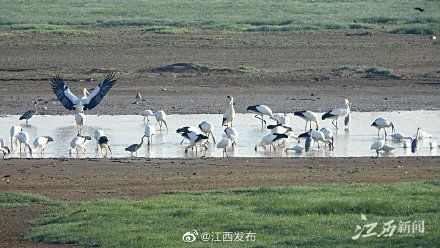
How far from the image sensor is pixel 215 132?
70.6 feet

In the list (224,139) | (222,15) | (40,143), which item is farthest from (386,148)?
(222,15)

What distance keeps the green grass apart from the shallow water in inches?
202

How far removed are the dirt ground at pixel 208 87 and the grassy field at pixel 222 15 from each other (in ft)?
6.59

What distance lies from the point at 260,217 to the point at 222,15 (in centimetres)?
3423

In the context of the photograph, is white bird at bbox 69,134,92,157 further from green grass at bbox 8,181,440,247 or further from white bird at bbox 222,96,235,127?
green grass at bbox 8,181,440,247

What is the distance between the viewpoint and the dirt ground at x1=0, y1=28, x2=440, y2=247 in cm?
1530

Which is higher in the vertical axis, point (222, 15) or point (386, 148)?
point (222, 15)

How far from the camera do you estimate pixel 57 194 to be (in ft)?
46.8

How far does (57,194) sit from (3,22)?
2908 cm

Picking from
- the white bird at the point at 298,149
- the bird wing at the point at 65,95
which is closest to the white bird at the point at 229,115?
the white bird at the point at 298,149

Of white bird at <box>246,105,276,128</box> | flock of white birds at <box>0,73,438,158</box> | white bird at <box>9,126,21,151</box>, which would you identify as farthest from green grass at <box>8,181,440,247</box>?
white bird at <box>246,105,276,128</box>

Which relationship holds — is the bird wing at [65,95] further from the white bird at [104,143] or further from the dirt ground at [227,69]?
the white bird at [104,143]

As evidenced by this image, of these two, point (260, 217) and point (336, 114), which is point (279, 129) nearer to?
point (336, 114)

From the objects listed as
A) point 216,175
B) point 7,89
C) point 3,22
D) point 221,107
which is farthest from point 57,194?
point 3,22
